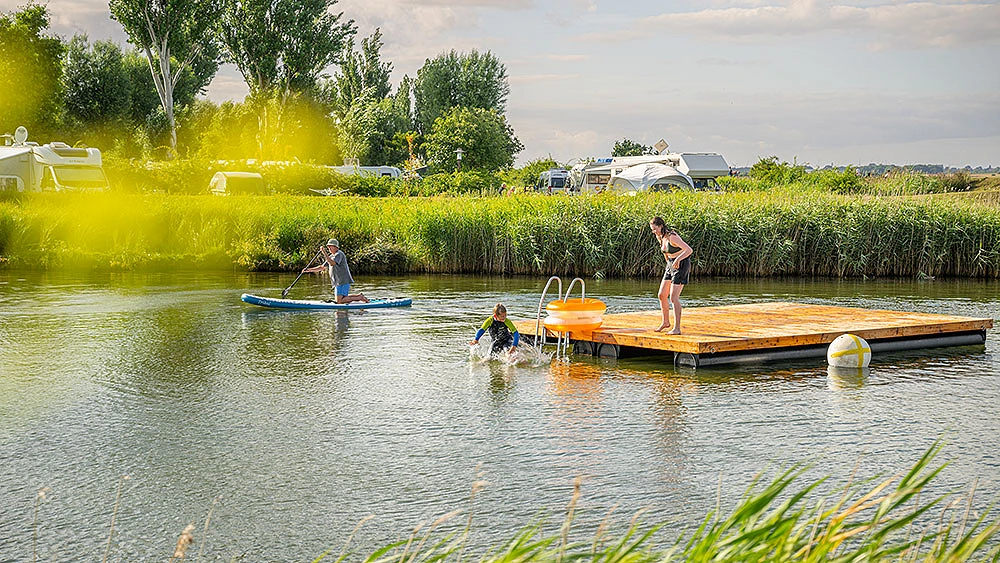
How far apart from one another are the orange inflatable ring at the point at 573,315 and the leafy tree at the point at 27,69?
39.7m

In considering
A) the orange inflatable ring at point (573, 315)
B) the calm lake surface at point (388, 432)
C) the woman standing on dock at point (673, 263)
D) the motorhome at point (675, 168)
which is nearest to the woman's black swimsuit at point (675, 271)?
the woman standing on dock at point (673, 263)

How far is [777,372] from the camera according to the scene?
42.6 ft

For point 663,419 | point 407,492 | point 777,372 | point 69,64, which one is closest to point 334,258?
point 777,372

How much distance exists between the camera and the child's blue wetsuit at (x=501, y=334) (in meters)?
13.6

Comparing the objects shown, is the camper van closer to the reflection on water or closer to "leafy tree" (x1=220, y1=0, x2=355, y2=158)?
"leafy tree" (x1=220, y1=0, x2=355, y2=158)

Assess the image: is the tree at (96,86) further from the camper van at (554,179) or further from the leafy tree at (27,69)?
the camper van at (554,179)

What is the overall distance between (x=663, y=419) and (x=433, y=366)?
386 centimetres

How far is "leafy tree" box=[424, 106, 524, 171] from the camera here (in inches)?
2132

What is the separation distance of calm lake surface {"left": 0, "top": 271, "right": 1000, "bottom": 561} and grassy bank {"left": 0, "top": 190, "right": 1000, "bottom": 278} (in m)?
10.4

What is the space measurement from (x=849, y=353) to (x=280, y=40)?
48133mm

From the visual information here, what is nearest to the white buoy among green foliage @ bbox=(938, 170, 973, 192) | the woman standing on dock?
the woman standing on dock

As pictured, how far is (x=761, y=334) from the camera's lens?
13.7 m

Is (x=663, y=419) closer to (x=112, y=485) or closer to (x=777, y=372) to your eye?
(x=777, y=372)

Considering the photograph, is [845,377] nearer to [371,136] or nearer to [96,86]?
[371,136]
